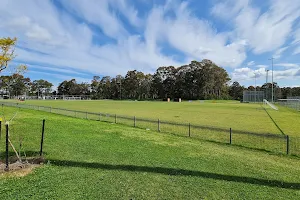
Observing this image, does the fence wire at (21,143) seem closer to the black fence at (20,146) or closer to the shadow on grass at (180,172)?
the black fence at (20,146)

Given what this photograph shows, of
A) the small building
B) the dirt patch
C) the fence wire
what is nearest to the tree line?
the small building

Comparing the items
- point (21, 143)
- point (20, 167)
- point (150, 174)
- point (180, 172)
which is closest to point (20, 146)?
point (20, 167)

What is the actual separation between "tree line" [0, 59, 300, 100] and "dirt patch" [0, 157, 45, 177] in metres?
87.1

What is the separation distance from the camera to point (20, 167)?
5.09 metres

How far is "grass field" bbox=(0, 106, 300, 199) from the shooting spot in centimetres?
406

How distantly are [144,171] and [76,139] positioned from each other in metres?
4.45

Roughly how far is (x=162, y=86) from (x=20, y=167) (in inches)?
4026

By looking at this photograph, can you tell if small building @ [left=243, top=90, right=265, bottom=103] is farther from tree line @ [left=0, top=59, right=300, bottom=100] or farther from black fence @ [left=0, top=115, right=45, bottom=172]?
black fence @ [left=0, top=115, right=45, bottom=172]

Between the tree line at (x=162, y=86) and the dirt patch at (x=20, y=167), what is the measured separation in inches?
3428

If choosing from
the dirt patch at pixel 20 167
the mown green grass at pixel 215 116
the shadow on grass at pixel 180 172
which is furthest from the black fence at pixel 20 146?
the mown green grass at pixel 215 116

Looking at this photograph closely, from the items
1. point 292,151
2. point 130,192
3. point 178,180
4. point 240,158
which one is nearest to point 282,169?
point 240,158

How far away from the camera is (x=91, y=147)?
24.2 ft

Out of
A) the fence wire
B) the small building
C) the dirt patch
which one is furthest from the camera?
the small building

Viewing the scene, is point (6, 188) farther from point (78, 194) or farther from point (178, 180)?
point (178, 180)
